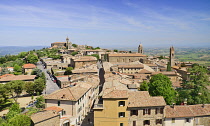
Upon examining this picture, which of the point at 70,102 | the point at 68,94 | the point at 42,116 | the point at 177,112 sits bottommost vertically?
the point at 42,116

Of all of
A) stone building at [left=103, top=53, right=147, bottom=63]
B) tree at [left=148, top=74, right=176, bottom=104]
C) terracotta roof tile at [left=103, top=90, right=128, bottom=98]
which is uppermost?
stone building at [left=103, top=53, right=147, bottom=63]

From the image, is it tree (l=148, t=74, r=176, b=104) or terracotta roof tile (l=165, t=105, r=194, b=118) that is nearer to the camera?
terracotta roof tile (l=165, t=105, r=194, b=118)

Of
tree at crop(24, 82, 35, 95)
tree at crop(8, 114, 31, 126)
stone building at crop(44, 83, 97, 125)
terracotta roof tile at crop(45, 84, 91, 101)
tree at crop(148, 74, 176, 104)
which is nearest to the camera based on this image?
tree at crop(8, 114, 31, 126)

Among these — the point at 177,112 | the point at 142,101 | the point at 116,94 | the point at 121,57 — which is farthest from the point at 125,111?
the point at 121,57

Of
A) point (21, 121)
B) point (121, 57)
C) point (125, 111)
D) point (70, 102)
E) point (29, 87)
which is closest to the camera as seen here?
point (125, 111)

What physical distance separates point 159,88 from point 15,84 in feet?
117

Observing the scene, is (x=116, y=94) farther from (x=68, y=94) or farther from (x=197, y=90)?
(x=197, y=90)

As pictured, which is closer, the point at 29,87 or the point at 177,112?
the point at 177,112

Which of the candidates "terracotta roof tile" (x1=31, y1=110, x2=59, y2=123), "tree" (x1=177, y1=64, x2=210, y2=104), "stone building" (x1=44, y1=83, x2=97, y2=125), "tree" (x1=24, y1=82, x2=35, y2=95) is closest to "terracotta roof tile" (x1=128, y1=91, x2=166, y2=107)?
"tree" (x1=177, y1=64, x2=210, y2=104)

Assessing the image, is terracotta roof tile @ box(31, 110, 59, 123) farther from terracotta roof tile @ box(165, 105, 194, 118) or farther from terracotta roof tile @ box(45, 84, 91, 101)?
terracotta roof tile @ box(165, 105, 194, 118)

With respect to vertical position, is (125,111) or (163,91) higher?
(163,91)

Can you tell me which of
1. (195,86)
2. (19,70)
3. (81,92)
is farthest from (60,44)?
(195,86)

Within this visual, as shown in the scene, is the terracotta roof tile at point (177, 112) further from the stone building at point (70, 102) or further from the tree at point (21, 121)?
the tree at point (21, 121)

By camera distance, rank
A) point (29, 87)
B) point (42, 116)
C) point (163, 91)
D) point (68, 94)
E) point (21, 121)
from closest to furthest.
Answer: point (21, 121), point (42, 116), point (68, 94), point (163, 91), point (29, 87)
